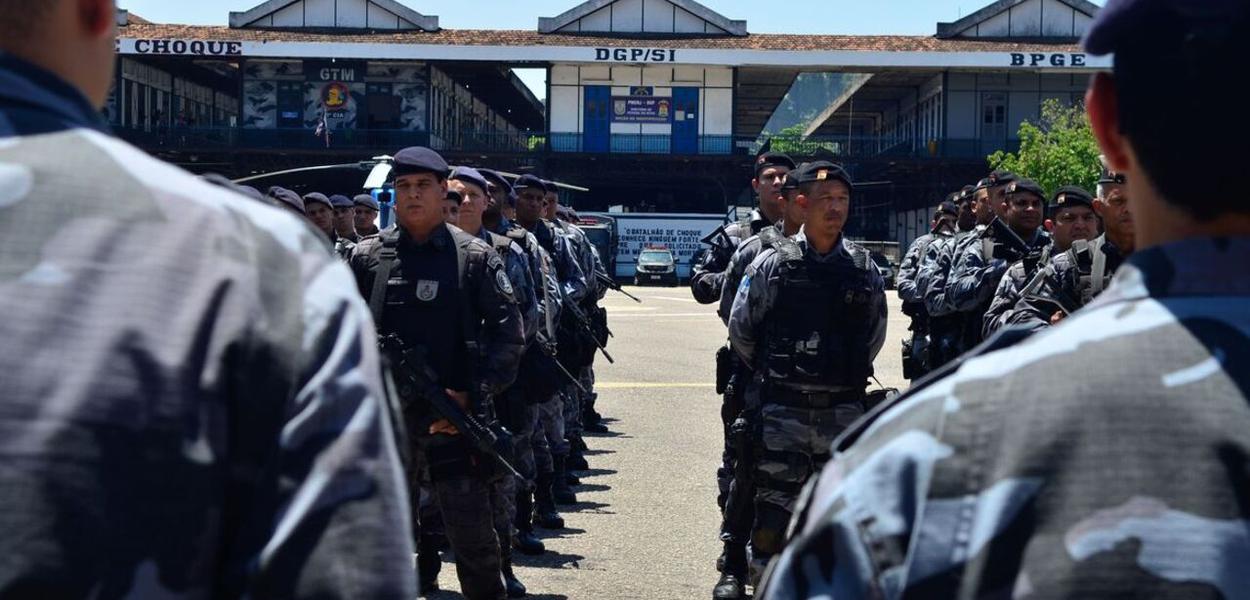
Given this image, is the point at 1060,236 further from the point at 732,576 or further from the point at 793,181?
the point at 732,576

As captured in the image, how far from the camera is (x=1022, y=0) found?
5572 centimetres

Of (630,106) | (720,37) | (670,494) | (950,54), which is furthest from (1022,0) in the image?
(670,494)

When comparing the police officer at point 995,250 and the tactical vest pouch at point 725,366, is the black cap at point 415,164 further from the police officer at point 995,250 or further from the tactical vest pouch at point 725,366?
the police officer at point 995,250

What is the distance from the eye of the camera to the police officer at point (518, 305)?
7.31 meters

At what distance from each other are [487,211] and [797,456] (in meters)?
3.07

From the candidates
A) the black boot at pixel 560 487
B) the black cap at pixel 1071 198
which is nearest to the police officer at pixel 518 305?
the black boot at pixel 560 487

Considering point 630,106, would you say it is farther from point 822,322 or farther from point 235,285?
point 235,285

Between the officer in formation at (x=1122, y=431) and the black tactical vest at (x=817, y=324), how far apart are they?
16.3 ft

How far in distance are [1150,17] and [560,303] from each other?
845 cm

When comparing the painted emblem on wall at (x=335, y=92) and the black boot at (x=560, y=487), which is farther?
the painted emblem on wall at (x=335, y=92)

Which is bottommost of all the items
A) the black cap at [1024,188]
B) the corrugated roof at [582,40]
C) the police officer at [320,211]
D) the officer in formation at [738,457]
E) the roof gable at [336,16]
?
the officer in formation at [738,457]

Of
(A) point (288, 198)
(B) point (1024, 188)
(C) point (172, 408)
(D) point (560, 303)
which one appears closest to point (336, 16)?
(A) point (288, 198)

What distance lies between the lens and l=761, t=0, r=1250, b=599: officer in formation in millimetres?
1589

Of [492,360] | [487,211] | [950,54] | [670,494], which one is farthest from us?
[950,54]
